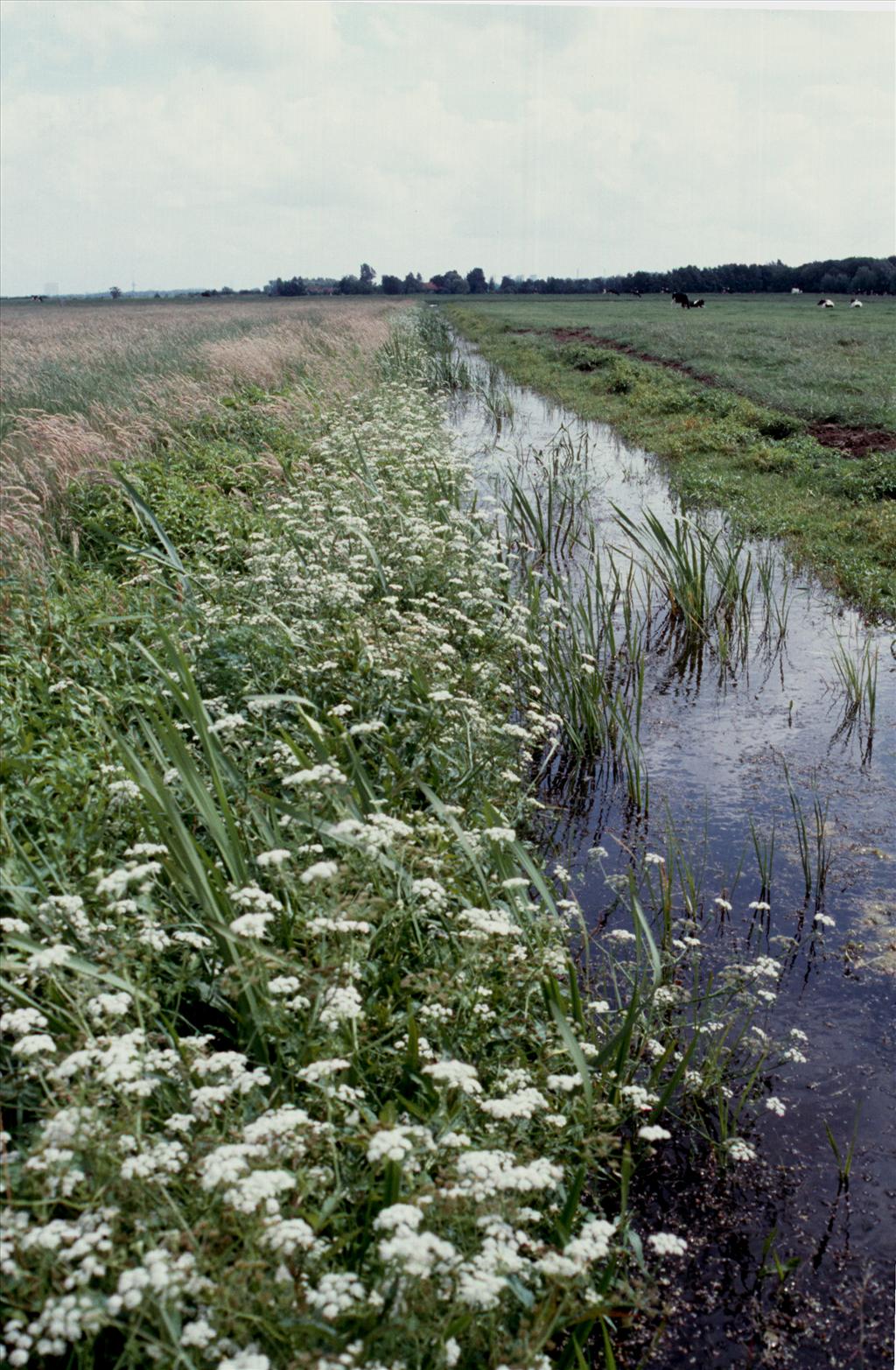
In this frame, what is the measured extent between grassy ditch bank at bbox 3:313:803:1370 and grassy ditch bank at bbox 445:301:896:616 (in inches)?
227

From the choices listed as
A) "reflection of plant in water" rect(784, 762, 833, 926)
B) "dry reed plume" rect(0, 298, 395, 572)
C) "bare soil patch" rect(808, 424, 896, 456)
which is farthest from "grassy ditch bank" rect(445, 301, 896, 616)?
"dry reed plume" rect(0, 298, 395, 572)

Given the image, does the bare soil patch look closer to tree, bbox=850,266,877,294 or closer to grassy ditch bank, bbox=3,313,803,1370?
grassy ditch bank, bbox=3,313,803,1370

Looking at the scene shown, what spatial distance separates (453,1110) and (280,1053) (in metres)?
0.49

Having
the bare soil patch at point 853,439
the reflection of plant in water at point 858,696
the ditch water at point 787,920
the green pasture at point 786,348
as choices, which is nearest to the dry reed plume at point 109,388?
the ditch water at point 787,920

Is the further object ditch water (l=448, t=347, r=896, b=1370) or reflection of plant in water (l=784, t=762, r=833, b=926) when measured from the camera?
reflection of plant in water (l=784, t=762, r=833, b=926)

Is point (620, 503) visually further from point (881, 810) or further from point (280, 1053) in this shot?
point (280, 1053)

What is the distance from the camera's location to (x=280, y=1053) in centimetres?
267

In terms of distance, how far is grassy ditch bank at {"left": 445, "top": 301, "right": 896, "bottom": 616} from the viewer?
10.5m

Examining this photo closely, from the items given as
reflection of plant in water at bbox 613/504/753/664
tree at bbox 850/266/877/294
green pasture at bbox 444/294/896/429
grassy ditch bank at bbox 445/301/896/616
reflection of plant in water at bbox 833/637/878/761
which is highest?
tree at bbox 850/266/877/294

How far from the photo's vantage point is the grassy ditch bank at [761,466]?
10.5 meters

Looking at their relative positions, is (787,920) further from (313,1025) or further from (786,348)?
(786,348)

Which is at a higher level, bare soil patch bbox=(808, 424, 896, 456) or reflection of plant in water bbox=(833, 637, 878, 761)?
bare soil patch bbox=(808, 424, 896, 456)

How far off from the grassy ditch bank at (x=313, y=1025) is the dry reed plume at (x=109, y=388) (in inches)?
103

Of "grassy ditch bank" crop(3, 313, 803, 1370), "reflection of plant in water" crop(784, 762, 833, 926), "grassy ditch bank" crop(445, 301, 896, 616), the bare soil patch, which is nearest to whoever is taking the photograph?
"grassy ditch bank" crop(3, 313, 803, 1370)
